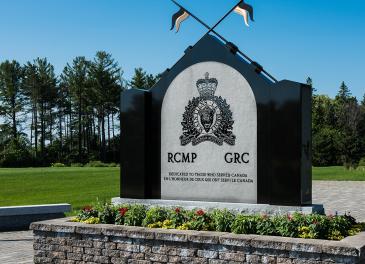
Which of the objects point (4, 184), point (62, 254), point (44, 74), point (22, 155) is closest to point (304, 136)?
point (62, 254)

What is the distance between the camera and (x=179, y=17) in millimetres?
10586

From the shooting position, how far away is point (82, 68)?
77.4m

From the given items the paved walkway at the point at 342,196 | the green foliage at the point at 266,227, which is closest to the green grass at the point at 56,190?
the paved walkway at the point at 342,196

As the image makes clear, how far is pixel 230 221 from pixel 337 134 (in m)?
56.4

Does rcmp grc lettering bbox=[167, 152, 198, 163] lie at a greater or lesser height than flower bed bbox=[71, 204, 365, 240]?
greater

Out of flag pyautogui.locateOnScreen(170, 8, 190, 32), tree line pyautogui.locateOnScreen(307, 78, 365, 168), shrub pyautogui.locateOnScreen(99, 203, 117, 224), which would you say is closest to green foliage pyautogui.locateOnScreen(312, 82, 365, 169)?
tree line pyautogui.locateOnScreen(307, 78, 365, 168)

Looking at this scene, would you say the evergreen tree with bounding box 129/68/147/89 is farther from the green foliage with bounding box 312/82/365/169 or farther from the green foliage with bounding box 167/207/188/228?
the green foliage with bounding box 167/207/188/228

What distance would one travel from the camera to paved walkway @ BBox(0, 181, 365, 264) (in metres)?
9.69

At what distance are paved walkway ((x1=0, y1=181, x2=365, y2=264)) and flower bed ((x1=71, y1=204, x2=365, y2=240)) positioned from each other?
140cm

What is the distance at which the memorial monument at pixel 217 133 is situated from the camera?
29.1 ft

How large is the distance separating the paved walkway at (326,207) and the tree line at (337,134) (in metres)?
24.6

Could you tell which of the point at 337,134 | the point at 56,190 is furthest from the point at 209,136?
the point at 337,134

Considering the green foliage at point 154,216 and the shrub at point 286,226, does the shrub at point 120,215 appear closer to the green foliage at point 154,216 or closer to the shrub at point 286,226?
the green foliage at point 154,216

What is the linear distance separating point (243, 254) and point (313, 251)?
1.02 metres
